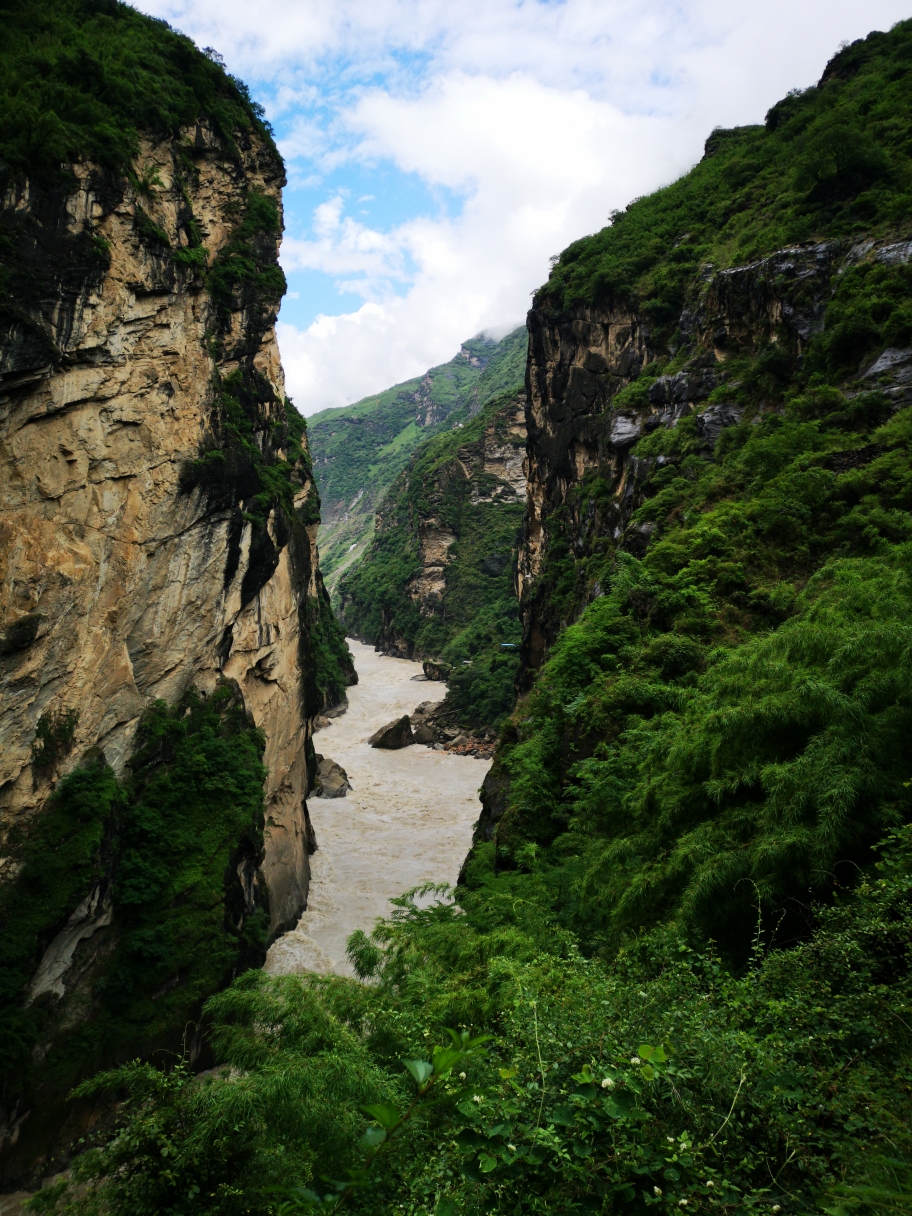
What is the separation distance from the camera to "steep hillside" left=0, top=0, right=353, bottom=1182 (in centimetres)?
1402

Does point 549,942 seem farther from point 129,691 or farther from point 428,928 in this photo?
point 129,691

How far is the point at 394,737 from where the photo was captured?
148 feet

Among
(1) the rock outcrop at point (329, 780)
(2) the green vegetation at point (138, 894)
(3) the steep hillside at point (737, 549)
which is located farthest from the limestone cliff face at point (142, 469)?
(3) the steep hillside at point (737, 549)

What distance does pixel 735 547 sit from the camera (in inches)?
545

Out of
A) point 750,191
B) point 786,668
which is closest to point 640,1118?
point 786,668

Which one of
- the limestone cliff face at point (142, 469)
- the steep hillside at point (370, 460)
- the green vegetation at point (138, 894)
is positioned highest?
the steep hillside at point (370, 460)

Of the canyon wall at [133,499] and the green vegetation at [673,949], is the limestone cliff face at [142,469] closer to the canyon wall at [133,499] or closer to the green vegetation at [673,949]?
the canyon wall at [133,499]

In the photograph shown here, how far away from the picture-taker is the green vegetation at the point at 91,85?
1502cm

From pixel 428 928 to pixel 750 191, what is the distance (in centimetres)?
3362

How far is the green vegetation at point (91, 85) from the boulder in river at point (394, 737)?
3373 centimetres

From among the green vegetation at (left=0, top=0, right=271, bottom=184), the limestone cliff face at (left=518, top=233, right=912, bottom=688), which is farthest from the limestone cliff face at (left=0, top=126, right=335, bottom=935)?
the limestone cliff face at (left=518, top=233, right=912, bottom=688)

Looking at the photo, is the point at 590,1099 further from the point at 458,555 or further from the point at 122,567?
the point at 458,555

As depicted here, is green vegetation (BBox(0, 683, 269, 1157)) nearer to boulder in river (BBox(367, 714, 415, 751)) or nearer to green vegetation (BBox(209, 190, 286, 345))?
A: green vegetation (BBox(209, 190, 286, 345))

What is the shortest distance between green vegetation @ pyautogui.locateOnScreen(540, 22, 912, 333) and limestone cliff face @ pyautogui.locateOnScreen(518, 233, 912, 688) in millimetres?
1369
